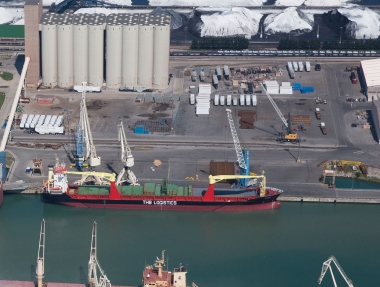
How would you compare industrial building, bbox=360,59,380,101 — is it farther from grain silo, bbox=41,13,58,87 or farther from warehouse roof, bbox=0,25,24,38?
warehouse roof, bbox=0,25,24,38

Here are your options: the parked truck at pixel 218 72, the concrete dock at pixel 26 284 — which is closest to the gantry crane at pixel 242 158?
the parked truck at pixel 218 72

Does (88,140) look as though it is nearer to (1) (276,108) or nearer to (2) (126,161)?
(2) (126,161)

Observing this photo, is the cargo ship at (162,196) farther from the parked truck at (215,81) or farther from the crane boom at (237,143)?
the parked truck at (215,81)

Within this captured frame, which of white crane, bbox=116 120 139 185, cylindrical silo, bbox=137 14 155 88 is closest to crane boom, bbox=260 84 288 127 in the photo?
cylindrical silo, bbox=137 14 155 88

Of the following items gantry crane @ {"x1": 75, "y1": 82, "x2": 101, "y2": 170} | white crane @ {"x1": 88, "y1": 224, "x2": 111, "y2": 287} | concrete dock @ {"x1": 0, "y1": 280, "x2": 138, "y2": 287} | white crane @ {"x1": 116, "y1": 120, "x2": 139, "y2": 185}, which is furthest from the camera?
gantry crane @ {"x1": 75, "y1": 82, "x2": 101, "y2": 170}

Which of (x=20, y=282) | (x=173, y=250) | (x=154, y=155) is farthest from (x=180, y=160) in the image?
(x=20, y=282)

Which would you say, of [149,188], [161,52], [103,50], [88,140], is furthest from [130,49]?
[149,188]

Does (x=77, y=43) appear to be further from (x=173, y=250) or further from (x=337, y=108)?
(x=173, y=250)
